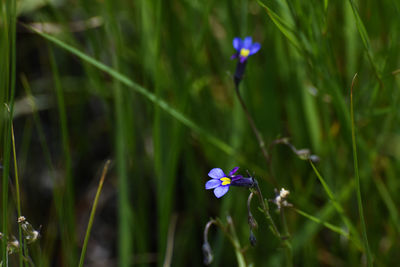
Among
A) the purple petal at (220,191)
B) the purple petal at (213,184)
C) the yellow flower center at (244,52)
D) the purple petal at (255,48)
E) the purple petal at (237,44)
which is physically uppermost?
the purple petal at (237,44)

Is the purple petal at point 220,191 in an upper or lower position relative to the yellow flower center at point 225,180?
upper

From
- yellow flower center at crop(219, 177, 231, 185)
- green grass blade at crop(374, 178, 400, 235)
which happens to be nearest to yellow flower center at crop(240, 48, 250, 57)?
yellow flower center at crop(219, 177, 231, 185)

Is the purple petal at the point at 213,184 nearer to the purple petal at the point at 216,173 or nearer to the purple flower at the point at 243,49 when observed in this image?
the purple petal at the point at 216,173

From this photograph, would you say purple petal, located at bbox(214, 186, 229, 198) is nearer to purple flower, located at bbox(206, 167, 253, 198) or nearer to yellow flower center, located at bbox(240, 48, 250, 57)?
purple flower, located at bbox(206, 167, 253, 198)

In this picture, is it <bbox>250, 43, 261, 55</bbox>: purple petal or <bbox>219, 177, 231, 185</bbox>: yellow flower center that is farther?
<bbox>250, 43, 261, 55</bbox>: purple petal

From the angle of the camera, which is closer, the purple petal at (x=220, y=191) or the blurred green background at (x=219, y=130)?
the purple petal at (x=220, y=191)

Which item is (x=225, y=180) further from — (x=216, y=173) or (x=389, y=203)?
(x=389, y=203)

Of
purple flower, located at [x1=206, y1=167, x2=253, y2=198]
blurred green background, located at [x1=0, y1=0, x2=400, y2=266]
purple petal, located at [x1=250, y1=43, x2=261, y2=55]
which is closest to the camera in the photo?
purple flower, located at [x1=206, y1=167, x2=253, y2=198]

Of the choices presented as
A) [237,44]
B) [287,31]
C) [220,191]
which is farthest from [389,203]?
[220,191]

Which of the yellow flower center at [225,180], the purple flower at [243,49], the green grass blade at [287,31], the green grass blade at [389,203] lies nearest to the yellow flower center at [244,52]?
the purple flower at [243,49]
